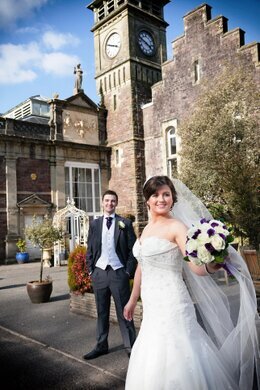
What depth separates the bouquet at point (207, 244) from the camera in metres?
2.37

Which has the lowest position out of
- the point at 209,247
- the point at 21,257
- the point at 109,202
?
the point at 21,257

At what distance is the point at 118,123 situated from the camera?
21969 millimetres

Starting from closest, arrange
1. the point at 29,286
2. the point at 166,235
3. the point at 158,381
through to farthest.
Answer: the point at 158,381
the point at 166,235
the point at 29,286

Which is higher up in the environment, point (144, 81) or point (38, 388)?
point (144, 81)

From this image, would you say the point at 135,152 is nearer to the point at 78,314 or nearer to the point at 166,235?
the point at 78,314

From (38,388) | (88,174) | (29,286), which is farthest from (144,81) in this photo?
(38,388)

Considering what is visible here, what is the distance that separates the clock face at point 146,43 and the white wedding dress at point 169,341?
71.0ft

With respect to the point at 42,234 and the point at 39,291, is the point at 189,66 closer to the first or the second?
the point at 42,234

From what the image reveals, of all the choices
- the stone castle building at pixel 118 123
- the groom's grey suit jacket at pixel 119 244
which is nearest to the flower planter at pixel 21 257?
the stone castle building at pixel 118 123

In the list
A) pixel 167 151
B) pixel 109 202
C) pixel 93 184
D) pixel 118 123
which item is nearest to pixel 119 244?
pixel 109 202

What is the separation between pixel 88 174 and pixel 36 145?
12.8 ft

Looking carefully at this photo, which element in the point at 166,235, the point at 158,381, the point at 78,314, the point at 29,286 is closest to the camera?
the point at 158,381

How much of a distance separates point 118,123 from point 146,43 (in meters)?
5.73

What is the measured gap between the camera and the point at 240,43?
16.2 metres
